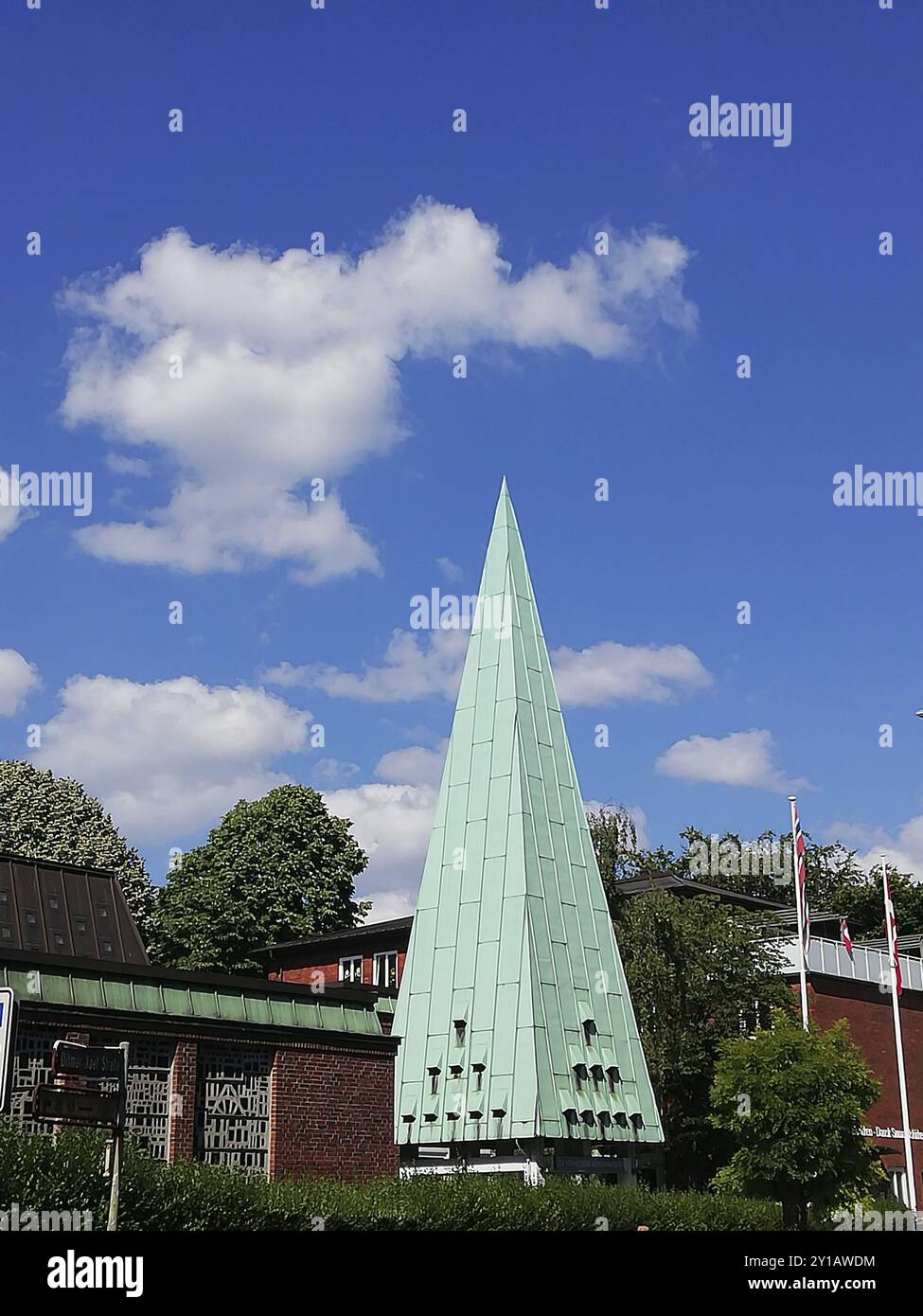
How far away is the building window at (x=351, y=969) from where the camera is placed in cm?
5184

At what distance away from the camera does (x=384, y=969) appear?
166 ft

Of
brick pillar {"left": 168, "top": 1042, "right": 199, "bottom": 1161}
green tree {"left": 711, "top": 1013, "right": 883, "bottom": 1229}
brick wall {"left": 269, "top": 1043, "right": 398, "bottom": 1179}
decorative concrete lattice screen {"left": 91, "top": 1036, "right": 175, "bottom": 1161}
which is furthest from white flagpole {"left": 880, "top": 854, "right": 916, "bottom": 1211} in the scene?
decorative concrete lattice screen {"left": 91, "top": 1036, "right": 175, "bottom": 1161}

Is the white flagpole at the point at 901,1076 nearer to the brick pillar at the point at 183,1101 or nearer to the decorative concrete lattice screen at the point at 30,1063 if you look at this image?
the brick pillar at the point at 183,1101

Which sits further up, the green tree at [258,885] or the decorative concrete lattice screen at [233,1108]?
the green tree at [258,885]

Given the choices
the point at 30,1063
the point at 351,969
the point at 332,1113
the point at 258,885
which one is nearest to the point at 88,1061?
Answer: the point at 30,1063

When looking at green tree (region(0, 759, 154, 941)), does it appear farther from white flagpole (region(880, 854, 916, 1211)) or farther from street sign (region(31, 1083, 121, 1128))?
street sign (region(31, 1083, 121, 1128))

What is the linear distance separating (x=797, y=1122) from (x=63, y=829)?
38790 mm

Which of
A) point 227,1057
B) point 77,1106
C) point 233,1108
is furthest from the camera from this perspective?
point 227,1057

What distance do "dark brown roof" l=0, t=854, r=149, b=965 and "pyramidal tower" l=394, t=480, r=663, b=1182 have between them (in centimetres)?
752

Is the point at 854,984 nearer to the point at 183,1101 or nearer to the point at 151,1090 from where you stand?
the point at 183,1101

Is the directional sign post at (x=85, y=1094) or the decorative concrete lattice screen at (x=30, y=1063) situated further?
the decorative concrete lattice screen at (x=30, y=1063)

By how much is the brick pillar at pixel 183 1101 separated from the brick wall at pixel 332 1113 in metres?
1.75

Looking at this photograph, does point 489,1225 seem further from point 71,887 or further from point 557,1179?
point 71,887

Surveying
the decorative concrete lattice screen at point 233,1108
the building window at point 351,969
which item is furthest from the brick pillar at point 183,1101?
the building window at point 351,969
